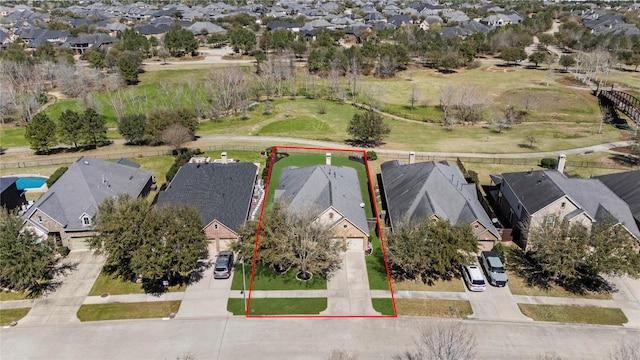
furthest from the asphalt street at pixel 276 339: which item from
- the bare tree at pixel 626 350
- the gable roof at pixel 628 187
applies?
the gable roof at pixel 628 187

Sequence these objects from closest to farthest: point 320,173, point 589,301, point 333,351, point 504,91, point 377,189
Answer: point 333,351, point 589,301, point 320,173, point 377,189, point 504,91

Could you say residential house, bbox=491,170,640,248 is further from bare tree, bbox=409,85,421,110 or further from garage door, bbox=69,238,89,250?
bare tree, bbox=409,85,421,110

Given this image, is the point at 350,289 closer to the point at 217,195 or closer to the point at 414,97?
the point at 217,195

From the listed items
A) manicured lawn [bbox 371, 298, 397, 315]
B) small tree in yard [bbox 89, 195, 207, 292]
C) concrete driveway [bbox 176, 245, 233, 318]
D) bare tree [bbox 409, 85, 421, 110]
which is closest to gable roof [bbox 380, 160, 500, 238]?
manicured lawn [bbox 371, 298, 397, 315]

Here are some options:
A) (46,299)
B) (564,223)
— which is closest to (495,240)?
(564,223)

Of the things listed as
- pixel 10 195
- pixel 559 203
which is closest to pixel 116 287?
pixel 10 195

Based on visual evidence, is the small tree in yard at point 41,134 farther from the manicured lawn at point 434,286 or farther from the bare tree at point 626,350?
the bare tree at point 626,350

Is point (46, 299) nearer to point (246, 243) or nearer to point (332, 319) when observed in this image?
point (246, 243)
